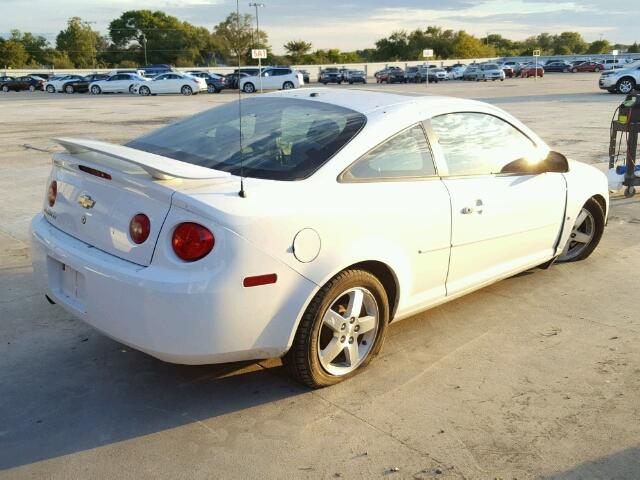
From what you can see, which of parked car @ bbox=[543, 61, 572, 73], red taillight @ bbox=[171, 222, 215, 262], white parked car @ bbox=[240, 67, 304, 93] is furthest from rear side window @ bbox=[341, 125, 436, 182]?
parked car @ bbox=[543, 61, 572, 73]

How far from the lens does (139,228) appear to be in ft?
10.4

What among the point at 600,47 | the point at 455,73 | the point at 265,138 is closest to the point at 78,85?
the point at 455,73

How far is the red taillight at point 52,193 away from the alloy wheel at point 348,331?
5.71 feet

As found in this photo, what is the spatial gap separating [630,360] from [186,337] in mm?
2662

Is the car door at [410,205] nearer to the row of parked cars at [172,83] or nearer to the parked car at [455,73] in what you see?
the row of parked cars at [172,83]

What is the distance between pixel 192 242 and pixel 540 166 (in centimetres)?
276

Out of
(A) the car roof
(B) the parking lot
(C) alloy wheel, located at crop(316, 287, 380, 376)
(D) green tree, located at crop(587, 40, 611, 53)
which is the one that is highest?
(D) green tree, located at crop(587, 40, 611, 53)

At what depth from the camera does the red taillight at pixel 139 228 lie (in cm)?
313

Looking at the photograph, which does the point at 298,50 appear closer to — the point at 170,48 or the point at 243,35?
the point at 170,48

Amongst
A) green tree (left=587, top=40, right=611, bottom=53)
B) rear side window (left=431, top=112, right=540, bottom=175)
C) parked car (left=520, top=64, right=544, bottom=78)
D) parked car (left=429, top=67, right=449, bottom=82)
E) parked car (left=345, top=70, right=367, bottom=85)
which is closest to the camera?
rear side window (left=431, top=112, right=540, bottom=175)

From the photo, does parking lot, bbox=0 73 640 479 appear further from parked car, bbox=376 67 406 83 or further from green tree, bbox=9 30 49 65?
green tree, bbox=9 30 49 65

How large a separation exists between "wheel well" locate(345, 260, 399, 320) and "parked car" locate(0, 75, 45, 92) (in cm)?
5543

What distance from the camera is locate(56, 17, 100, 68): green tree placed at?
334 feet

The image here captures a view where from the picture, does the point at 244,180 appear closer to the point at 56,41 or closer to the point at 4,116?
the point at 4,116
